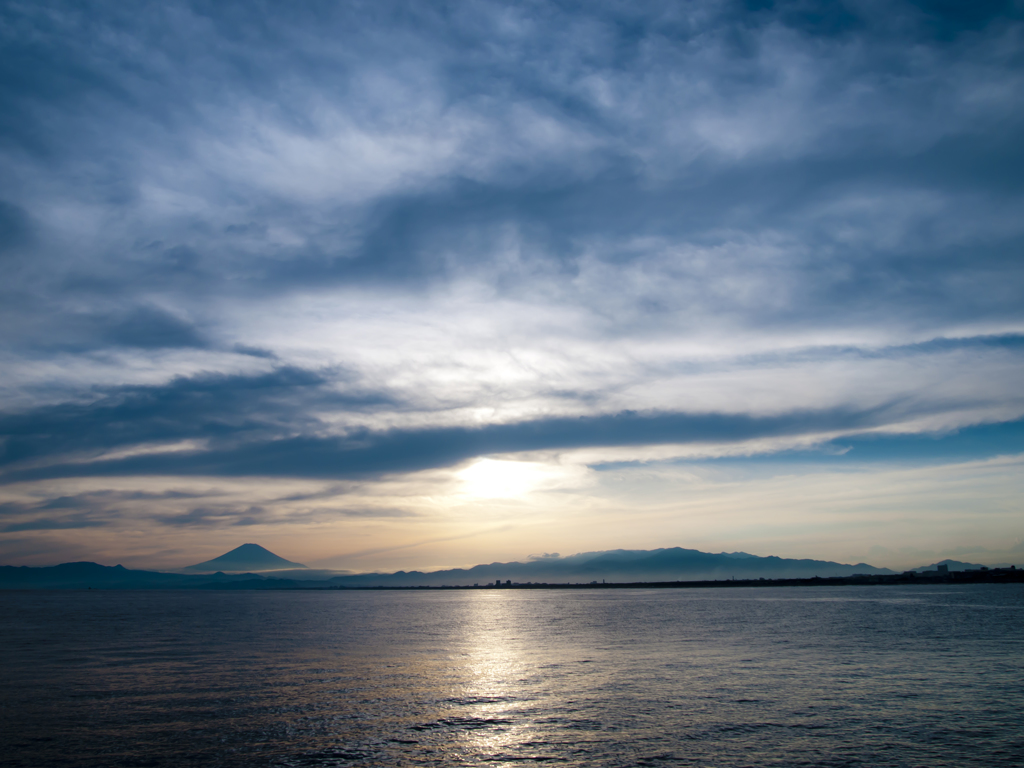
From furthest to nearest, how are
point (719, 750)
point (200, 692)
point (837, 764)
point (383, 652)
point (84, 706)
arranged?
1. point (383, 652)
2. point (200, 692)
3. point (84, 706)
4. point (719, 750)
5. point (837, 764)

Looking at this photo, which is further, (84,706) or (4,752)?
(84,706)

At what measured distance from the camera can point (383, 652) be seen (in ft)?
192

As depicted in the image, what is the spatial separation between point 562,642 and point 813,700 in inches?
1469

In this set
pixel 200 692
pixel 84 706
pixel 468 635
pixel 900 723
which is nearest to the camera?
pixel 900 723

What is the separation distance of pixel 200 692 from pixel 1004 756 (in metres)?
40.1

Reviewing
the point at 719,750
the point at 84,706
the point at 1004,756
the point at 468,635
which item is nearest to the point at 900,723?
the point at 1004,756

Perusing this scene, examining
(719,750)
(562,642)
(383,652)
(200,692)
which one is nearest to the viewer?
(719,750)

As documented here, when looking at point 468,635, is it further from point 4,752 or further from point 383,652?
point 4,752

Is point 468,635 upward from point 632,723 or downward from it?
downward

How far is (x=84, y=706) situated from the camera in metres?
32.8

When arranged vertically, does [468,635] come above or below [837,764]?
below

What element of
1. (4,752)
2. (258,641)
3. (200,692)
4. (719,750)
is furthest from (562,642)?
(4,752)

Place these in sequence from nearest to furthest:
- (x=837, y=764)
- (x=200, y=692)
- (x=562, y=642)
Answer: (x=837, y=764)
(x=200, y=692)
(x=562, y=642)

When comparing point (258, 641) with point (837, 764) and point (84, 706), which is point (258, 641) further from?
point (837, 764)
